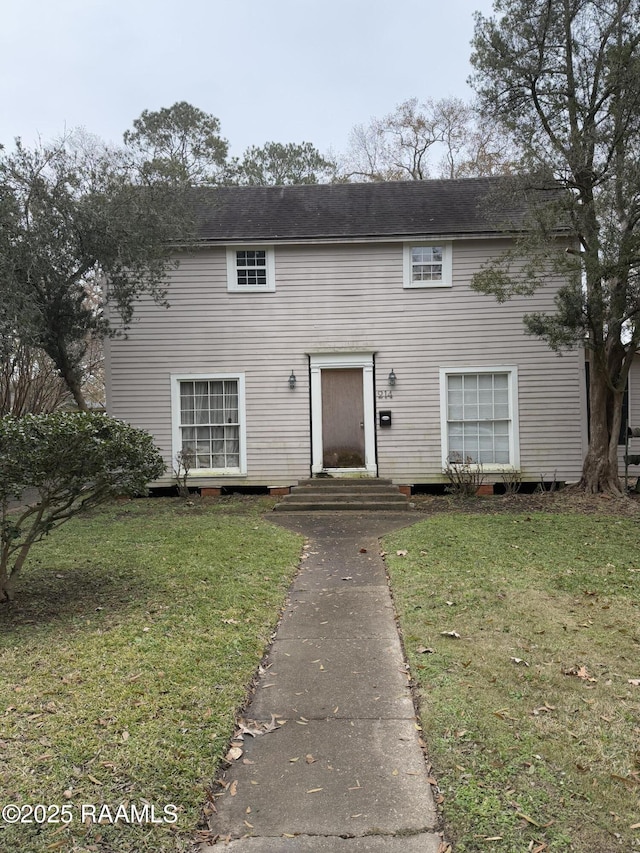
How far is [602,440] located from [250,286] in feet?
24.8

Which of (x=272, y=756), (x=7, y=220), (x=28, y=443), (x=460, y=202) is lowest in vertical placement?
(x=272, y=756)

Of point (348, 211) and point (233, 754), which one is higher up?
point (348, 211)

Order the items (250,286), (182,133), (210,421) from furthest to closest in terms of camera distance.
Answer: (182,133) < (210,421) < (250,286)

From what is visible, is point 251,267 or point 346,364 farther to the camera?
point 251,267

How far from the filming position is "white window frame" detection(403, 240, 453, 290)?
12148 millimetres

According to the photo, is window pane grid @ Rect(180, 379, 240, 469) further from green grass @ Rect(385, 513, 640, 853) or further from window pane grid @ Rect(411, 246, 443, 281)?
green grass @ Rect(385, 513, 640, 853)

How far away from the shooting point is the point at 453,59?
1195 centimetres

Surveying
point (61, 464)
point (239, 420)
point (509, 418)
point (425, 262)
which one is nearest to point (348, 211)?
point (425, 262)

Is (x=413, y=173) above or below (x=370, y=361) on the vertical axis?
above

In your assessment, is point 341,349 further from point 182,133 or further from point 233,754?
point 182,133

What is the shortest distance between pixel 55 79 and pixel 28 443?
15.5 m

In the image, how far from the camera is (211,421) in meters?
12.5

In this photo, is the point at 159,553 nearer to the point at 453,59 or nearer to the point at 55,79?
the point at 453,59

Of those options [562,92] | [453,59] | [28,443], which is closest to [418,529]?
[28,443]
